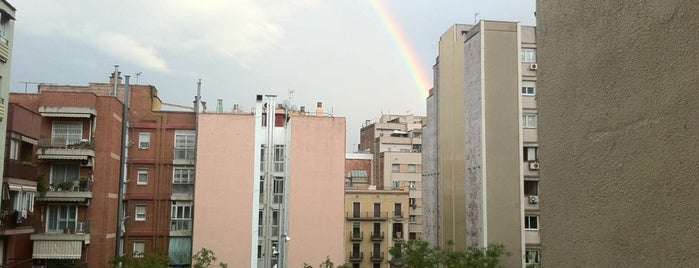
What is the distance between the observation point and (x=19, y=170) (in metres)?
23.1

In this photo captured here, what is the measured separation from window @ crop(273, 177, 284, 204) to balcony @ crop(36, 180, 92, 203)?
977 centimetres

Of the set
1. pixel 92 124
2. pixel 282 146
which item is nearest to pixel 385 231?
pixel 282 146

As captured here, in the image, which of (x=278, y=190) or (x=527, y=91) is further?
(x=278, y=190)

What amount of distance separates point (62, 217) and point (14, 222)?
5.97m

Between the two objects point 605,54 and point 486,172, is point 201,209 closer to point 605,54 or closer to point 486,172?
point 486,172

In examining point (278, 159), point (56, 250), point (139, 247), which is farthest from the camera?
point (278, 159)

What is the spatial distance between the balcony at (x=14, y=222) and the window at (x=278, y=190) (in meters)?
13.0

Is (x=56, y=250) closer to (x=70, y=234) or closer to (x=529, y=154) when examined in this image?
(x=70, y=234)

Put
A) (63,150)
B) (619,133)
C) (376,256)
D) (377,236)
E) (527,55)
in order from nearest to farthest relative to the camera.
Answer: (619,133), (63,150), (527,55), (377,236), (376,256)

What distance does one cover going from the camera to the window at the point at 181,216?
108 feet

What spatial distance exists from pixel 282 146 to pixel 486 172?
11279mm

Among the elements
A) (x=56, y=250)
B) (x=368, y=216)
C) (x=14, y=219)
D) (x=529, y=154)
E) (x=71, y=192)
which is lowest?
(x=56, y=250)

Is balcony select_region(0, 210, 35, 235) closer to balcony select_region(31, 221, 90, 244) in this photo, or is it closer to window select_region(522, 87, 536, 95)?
balcony select_region(31, 221, 90, 244)

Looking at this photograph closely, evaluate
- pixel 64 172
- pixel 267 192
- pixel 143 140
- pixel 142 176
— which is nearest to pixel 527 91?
pixel 267 192
